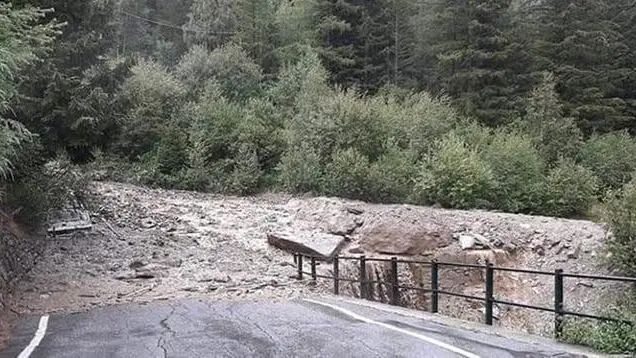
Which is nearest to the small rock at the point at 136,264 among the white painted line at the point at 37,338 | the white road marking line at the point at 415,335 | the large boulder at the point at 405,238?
the white painted line at the point at 37,338

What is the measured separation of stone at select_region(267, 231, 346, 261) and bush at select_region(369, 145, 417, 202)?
3.84 meters

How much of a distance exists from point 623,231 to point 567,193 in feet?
23.9

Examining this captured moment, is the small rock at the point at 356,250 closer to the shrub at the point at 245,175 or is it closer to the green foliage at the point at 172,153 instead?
the shrub at the point at 245,175

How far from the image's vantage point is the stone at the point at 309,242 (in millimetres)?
17938

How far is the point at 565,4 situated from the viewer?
35406 millimetres

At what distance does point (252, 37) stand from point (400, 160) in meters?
20.9

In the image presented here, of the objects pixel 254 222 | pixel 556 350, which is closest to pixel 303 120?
pixel 254 222

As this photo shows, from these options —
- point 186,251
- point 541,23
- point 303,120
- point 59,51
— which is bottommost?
point 186,251

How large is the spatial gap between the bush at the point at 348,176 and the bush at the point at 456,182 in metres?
2.02

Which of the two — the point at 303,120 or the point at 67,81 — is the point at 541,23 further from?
the point at 67,81

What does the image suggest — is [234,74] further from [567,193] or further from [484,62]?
[567,193]

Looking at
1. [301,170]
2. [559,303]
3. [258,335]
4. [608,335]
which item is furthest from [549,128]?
[258,335]

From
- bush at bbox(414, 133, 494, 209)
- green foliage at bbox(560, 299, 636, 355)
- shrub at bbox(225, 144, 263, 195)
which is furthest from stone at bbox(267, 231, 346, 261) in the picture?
green foliage at bbox(560, 299, 636, 355)

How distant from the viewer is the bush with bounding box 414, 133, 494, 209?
21.6 m
